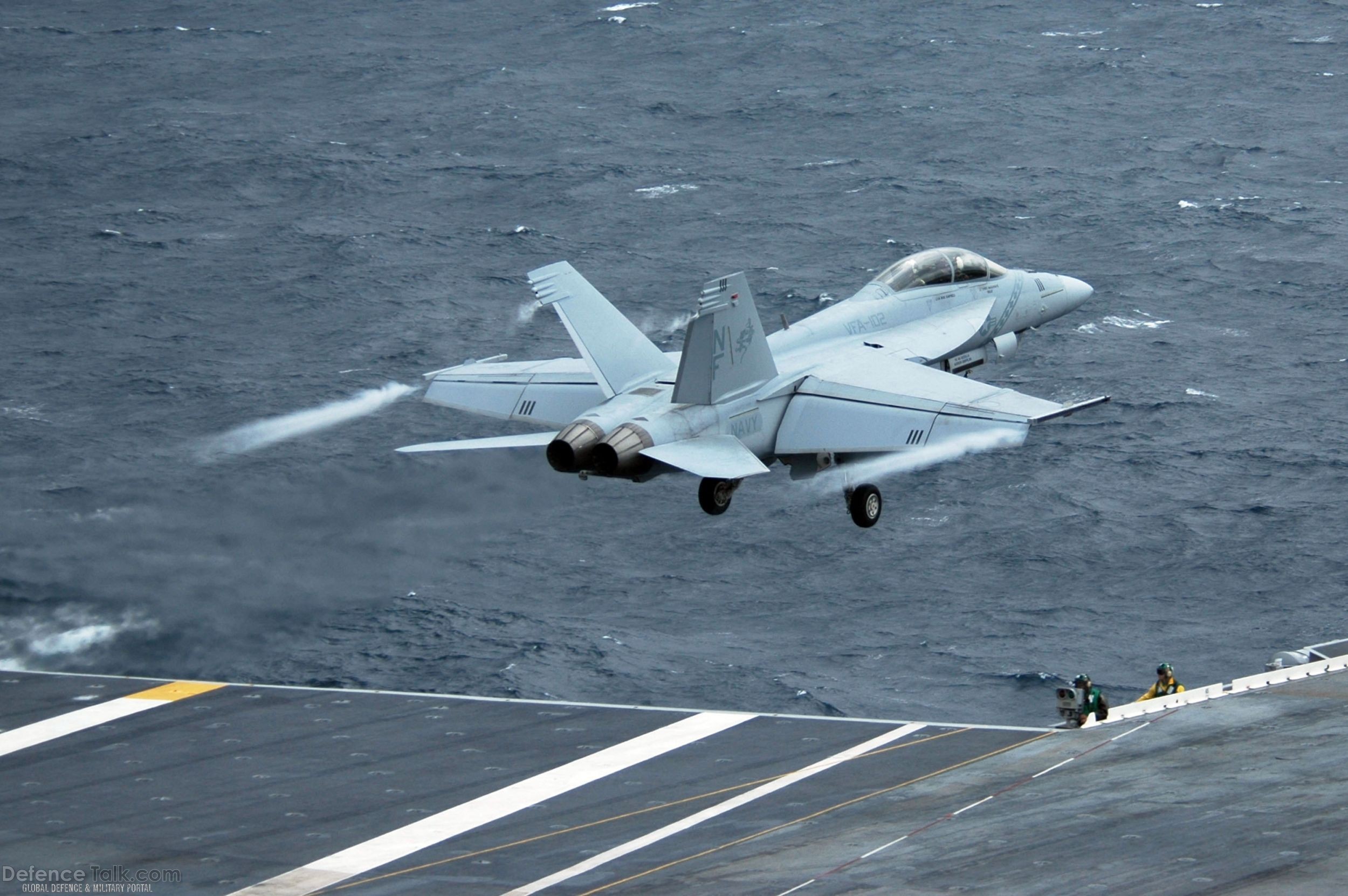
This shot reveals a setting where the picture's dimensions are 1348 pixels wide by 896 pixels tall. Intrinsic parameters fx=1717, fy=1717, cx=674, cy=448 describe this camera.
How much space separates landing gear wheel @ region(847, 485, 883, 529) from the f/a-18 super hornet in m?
0.04

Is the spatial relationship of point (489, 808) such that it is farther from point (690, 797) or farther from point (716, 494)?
point (716, 494)

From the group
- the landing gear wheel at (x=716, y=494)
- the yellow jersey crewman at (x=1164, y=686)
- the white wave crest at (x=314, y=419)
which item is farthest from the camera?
the yellow jersey crewman at (x=1164, y=686)

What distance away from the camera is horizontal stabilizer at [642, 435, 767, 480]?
114 ft

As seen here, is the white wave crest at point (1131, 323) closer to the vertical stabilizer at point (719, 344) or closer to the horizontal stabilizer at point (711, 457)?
the vertical stabilizer at point (719, 344)

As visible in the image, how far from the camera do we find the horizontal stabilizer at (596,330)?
38.1 meters

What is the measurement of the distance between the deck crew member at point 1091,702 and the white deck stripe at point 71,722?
26134mm

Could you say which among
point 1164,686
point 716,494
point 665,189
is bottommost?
point 1164,686

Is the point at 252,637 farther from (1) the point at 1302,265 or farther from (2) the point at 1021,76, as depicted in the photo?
(2) the point at 1021,76

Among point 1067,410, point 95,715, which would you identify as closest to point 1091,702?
point 1067,410

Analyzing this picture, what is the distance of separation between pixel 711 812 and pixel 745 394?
10.5 m

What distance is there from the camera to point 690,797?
42.1m

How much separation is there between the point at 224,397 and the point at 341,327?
8703 mm

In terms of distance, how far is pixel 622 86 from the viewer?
112812 millimetres

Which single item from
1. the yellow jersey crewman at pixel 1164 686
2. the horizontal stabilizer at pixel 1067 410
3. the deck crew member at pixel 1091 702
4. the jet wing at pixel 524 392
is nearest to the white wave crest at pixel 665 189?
the yellow jersey crewman at pixel 1164 686
